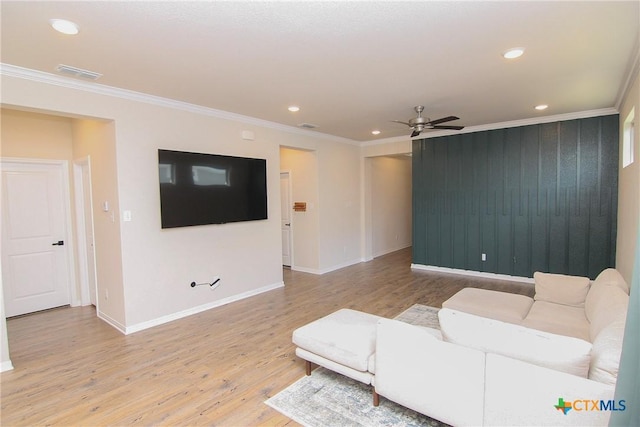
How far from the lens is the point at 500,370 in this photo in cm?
173

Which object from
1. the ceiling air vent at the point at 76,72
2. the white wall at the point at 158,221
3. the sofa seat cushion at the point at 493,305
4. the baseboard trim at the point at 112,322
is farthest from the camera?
the baseboard trim at the point at 112,322

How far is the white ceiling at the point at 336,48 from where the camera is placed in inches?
84.5

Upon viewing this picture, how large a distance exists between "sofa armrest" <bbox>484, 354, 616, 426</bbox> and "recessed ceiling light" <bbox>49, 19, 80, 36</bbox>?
3.34 metres

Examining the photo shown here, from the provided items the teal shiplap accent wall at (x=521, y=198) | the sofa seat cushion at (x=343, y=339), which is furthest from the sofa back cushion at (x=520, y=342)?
the teal shiplap accent wall at (x=521, y=198)

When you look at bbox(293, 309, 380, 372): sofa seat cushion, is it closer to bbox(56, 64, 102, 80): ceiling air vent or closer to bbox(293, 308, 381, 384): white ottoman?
bbox(293, 308, 381, 384): white ottoman

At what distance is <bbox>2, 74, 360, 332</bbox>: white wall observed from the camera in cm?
351

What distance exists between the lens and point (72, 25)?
7.45 feet

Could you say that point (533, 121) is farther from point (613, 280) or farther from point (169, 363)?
point (169, 363)

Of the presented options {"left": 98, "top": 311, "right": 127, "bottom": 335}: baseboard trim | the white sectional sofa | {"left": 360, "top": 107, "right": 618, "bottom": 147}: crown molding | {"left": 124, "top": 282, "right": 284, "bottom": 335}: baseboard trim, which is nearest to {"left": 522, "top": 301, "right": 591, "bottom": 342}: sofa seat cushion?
the white sectional sofa

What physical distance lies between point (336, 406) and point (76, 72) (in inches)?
143

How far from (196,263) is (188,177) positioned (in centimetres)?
114

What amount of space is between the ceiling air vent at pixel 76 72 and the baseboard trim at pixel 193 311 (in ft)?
8.73

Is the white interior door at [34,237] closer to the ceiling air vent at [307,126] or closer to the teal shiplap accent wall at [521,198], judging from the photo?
the ceiling air vent at [307,126]

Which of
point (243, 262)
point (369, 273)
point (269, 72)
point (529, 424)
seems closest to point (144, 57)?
point (269, 72)
